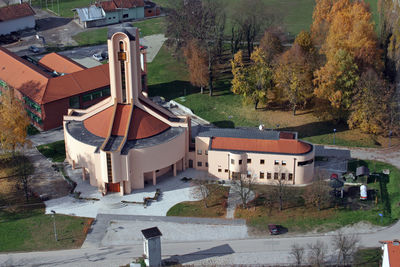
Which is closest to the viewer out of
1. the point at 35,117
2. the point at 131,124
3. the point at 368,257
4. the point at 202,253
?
the point at 368,257

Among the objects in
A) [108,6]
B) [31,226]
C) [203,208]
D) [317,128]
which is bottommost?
[31,226]

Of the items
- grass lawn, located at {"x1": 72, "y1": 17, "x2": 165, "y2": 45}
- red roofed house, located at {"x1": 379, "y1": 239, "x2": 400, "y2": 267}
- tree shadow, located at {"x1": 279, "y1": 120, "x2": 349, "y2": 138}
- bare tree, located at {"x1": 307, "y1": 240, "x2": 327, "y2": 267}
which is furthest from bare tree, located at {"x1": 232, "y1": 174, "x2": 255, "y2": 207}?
grass lawn, located at {"x1": 72, "y1": 17, "x2": 165, "y2": 45}

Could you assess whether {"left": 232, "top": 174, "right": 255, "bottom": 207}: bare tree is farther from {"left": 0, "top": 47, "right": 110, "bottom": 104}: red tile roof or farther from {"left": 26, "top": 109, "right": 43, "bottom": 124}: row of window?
{"left": 26, "top": 109, "right": 43, "bottom": 124}: row of window

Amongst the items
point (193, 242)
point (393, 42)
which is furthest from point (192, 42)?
point (193, 242)

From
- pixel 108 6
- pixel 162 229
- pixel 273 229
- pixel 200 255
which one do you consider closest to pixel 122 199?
pixel 162 229

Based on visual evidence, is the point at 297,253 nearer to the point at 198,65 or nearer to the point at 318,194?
the point at 318,194

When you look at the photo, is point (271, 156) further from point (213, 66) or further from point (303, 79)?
point (213, 66)

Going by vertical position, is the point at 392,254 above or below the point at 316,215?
above

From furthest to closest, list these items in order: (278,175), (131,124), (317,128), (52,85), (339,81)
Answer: (52,85), (317,128), (339,81), (131,124), (278,175)
